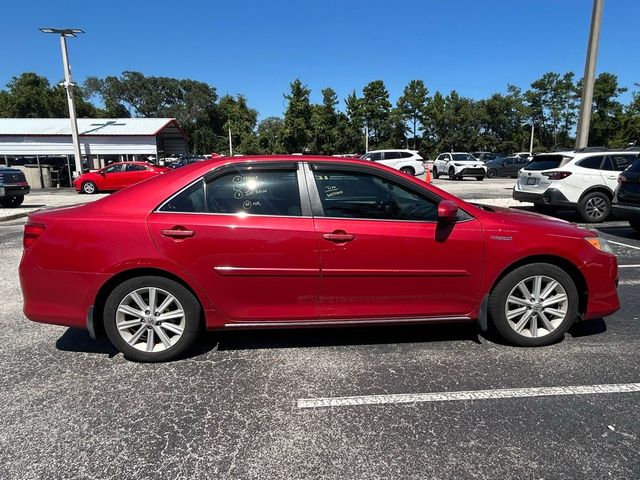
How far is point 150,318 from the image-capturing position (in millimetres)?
3312

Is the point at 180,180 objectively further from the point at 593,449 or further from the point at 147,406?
the point at 593,449

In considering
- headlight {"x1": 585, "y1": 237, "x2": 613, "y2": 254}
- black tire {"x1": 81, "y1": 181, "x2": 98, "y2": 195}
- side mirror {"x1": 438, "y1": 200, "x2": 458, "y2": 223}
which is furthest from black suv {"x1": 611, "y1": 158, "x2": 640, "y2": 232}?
black tire {"x1": 81, "y1": 181, "x2": 98, "y2": 195}

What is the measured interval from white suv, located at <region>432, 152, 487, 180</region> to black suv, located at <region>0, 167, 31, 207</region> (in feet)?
78.8

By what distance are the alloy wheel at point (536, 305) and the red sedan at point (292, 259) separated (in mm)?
11

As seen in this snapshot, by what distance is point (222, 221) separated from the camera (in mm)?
3264

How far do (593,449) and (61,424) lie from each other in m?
3.06

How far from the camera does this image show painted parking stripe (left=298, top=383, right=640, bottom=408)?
2865mm

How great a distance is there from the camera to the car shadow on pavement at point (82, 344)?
12.0 feet

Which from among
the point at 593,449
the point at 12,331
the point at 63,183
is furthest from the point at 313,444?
the point at 63,183

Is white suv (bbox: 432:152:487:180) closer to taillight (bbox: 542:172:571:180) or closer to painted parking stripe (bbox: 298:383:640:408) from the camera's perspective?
taillight (bbox: 542:172:571:180)

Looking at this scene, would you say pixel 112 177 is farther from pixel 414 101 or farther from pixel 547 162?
pixel 414 101

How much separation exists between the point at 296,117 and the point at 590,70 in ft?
125

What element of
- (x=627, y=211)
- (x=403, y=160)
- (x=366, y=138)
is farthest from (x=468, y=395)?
(x=366, y=138)

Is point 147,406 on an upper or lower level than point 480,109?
lower
